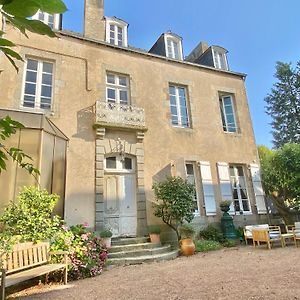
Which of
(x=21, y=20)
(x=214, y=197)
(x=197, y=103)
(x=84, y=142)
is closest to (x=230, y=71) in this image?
(x=197, y=103)

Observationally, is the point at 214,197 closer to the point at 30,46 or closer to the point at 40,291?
the point at 40,291

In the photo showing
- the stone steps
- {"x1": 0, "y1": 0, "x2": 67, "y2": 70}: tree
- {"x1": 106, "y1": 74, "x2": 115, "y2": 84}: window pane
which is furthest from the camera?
{"x1": 106, "y1": 74, "x2": 115, "y2": 84}: window pane

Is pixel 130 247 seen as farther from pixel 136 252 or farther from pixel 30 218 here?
pixel 30 218

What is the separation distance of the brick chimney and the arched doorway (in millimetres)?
4317

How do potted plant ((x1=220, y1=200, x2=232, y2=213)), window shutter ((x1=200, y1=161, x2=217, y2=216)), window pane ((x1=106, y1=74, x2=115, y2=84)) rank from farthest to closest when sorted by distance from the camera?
window pane ((x1=106, y1=74, x2=115, y2=84)) → window shutter ((x1=200, y1=161, x2=217, y2=216)) → potted plant ((x1=220, y1=200, x2=232, y2=213))

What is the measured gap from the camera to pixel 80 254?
4.84 metres

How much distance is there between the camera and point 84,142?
7.60m

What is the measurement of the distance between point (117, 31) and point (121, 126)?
156 inches

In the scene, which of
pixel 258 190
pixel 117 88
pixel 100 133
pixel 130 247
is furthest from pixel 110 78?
pixel 258 190

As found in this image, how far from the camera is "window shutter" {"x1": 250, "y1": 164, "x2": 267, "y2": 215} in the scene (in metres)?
9.15

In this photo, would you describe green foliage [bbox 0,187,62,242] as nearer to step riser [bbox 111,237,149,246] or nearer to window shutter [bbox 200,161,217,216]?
step riser [bbox 111,237,149,246]

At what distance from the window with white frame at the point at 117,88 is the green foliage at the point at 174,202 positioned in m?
3.06

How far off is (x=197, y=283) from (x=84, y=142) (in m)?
5.01

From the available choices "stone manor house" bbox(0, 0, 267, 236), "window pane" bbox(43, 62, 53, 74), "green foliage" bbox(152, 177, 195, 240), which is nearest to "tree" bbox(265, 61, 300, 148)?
"stone manor house" bbox(0, 0, 267, 236)
